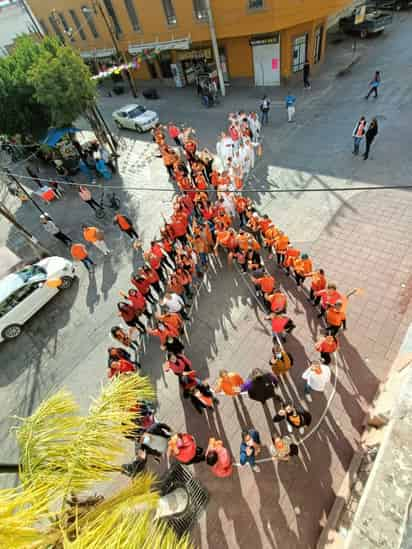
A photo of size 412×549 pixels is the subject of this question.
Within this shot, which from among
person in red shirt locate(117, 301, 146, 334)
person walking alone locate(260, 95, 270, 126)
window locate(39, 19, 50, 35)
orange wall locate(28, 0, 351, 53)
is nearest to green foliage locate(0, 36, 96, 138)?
person walking alone locate(260, 95, 270, 126)

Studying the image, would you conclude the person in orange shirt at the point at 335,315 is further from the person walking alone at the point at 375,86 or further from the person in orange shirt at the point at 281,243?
the person walking alone at the point at 375,86

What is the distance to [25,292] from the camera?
9031 mm

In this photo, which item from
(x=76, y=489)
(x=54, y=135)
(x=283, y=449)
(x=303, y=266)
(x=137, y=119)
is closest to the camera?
(x=76, y=489)

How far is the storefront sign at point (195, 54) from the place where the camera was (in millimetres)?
21359

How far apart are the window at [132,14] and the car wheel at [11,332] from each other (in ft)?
80.4

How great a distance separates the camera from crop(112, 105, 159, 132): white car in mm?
18375

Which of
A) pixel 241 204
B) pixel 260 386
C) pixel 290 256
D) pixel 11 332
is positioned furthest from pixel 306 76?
pixel 11 332

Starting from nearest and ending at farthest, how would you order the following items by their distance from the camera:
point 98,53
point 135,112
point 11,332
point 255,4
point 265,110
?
1. point 11,332
2. point 265,110
3. point 255,4
4. point 135,112
5. point 98,53

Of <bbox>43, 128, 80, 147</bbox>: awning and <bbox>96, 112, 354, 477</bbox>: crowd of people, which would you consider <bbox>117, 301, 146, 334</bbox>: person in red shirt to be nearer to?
<bbox>96, 112, 354, 477</bbox>: crowd of people

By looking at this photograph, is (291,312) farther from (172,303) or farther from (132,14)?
(132,14)

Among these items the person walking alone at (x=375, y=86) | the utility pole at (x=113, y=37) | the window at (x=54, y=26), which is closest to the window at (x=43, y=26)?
the window at (x=54, y=26)

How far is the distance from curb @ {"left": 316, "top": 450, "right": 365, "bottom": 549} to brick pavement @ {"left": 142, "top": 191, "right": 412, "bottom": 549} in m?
0.10

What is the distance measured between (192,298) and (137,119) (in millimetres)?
15324

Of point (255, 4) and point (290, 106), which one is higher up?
point (255, 4)
